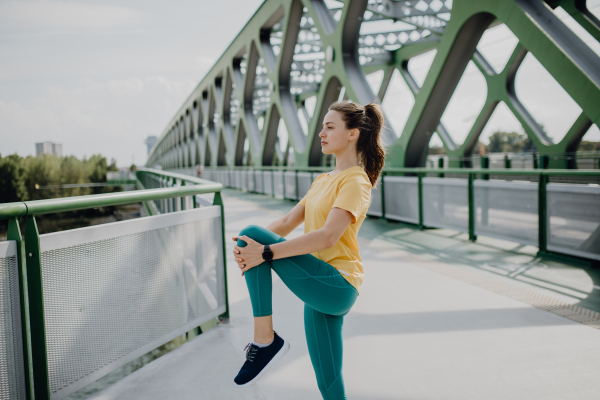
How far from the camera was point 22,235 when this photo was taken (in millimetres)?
1899

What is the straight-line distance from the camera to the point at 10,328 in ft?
6.05

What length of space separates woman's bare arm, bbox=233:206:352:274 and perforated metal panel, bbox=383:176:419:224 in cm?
596

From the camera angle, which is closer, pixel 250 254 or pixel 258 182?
pixel 250 254

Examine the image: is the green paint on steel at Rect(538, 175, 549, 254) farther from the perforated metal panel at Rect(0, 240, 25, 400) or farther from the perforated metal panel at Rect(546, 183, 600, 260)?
the perforated metal panel at Rect(0, 240, 25, 400)

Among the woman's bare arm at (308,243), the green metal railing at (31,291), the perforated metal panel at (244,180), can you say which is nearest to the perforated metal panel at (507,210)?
the woman's bare arm at (308,243)

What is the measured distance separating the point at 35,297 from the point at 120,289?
1.63 feet

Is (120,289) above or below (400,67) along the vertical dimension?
below

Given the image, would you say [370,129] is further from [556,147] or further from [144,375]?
[556,147]

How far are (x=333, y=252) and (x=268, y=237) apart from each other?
28 cm

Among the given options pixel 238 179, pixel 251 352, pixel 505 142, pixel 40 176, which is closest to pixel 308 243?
pixel 251 352

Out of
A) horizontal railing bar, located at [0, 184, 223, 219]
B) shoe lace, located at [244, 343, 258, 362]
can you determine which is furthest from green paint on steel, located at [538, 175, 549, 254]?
shoe lace, located at [244, 343, 258, 362]

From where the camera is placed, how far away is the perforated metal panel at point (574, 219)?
15.0ft

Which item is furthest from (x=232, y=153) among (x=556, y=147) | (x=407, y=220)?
(x=407, y=220)

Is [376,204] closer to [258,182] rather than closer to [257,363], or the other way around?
[257,363]
